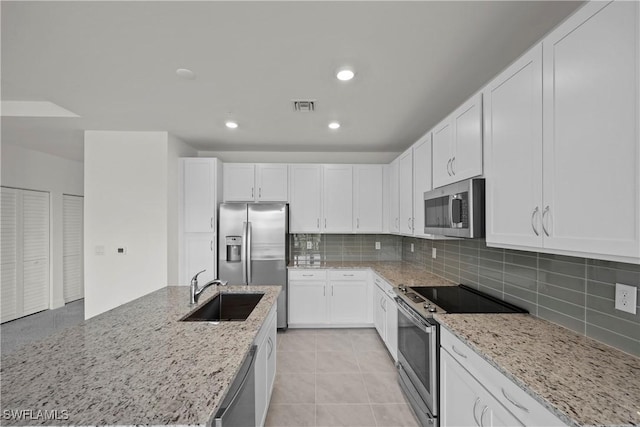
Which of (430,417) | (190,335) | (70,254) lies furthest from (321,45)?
(70,254)

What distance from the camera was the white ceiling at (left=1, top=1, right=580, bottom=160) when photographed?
1505 millimetres

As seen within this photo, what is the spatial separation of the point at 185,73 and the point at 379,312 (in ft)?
10.4

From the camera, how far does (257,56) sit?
1.91 metres

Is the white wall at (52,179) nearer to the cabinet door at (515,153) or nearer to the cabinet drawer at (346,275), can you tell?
the cabinet drawer at (346,275)

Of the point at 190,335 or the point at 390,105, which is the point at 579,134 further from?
the point at 190,335

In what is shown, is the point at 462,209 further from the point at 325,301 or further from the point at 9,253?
the point at 9,253

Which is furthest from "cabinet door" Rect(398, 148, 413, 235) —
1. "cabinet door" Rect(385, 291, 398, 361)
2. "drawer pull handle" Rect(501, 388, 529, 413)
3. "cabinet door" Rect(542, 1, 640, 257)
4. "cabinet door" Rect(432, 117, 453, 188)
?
"drawer pull handle" Rect(501, 388, 529, 413)

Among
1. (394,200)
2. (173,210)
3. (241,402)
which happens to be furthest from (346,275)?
(241,402)

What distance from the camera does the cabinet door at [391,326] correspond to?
A: 272cm

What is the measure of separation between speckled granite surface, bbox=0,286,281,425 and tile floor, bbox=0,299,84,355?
3.05 m

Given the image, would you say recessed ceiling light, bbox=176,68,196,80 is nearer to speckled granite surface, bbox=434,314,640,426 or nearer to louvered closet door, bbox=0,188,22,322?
speckled granite surface, bbox=434,314,640,426

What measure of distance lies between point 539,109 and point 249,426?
213 centimetres

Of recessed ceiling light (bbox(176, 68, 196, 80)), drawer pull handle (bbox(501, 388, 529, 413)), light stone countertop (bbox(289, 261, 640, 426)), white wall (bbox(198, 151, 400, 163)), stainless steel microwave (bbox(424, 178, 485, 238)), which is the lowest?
drawer pull handle (bbox(501, 388, 529, 413))

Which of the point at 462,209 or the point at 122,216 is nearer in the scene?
the point at 462,209
